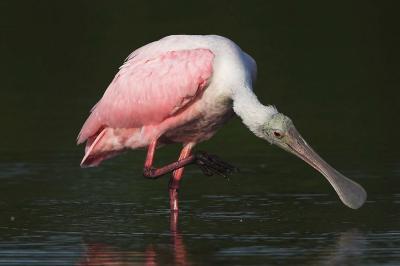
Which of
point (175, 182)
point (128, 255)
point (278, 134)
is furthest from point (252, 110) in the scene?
point (128, 255)

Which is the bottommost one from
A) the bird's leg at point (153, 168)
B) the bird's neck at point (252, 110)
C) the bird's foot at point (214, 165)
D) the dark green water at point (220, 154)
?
the dark green water at point (220, 154)

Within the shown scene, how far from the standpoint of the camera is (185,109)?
1159cm

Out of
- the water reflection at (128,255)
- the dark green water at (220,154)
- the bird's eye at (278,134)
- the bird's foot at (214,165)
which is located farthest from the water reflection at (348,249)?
Answer: the bird's foot at (214,165)

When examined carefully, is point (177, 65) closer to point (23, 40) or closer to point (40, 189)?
point (40, 189)

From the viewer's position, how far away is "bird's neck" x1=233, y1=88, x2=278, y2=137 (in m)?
11.0

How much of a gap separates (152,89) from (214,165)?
79 cm

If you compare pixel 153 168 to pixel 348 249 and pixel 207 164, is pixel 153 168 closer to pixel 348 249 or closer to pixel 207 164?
pixel 207 164

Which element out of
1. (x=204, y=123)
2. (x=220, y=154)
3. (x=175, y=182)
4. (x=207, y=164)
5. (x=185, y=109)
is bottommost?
(x=220, y=154)

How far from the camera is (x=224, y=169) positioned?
1132cm

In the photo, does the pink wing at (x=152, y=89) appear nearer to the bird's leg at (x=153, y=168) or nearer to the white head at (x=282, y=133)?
the bird's leg at (x=153, y=168)

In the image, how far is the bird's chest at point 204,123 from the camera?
37.4ft

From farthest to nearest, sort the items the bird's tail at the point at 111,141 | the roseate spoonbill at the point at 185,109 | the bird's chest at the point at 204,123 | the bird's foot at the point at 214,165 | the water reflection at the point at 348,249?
the bird's tail at the point at 111,141, the bird's chest at the point at 204,123, the bird's foot at the point at 214,165, the roseate spoonbill at the point at 185,109, the water reflection at the point at 348,249

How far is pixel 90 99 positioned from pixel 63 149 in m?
3.52

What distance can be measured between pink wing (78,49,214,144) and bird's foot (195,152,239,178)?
416mm
